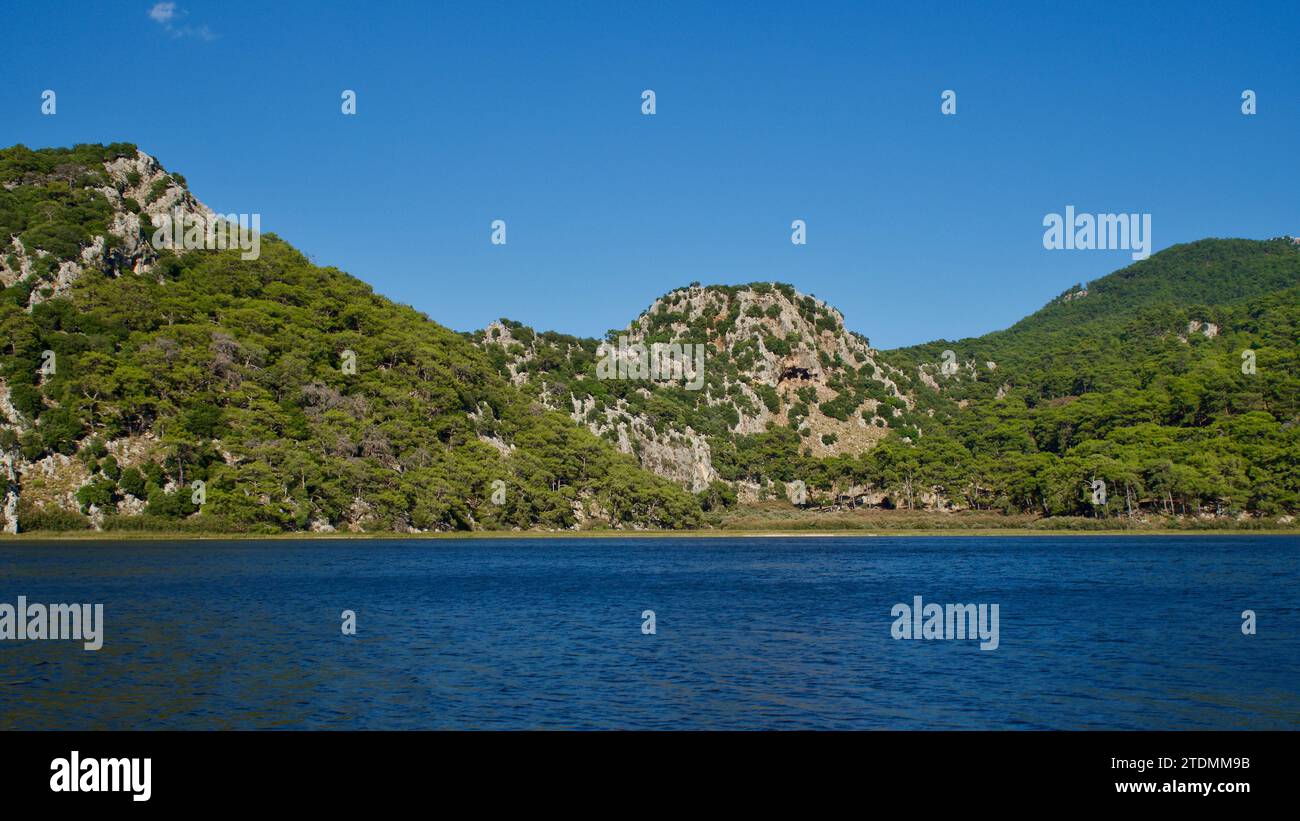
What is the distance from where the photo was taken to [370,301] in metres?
194

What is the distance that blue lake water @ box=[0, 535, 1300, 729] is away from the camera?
28797 millimetres

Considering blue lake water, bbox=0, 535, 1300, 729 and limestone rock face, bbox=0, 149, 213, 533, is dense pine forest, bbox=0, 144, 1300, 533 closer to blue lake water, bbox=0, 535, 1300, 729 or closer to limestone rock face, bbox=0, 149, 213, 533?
limestone rock face, bbox=0, 149, 213, 533

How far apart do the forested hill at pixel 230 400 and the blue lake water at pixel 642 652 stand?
1648 inches

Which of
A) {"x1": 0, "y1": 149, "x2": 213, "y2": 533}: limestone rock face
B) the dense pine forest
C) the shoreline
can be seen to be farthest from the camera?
the dense pine forest

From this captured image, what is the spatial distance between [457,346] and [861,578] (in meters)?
128

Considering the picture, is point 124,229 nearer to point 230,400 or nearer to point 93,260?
point 93,260

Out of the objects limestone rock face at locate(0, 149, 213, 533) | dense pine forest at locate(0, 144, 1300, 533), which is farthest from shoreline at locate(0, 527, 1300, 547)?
limestone rock face at locate(0, 149, 213, 533)

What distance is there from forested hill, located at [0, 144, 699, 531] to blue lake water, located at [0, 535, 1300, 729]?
4185 cm
